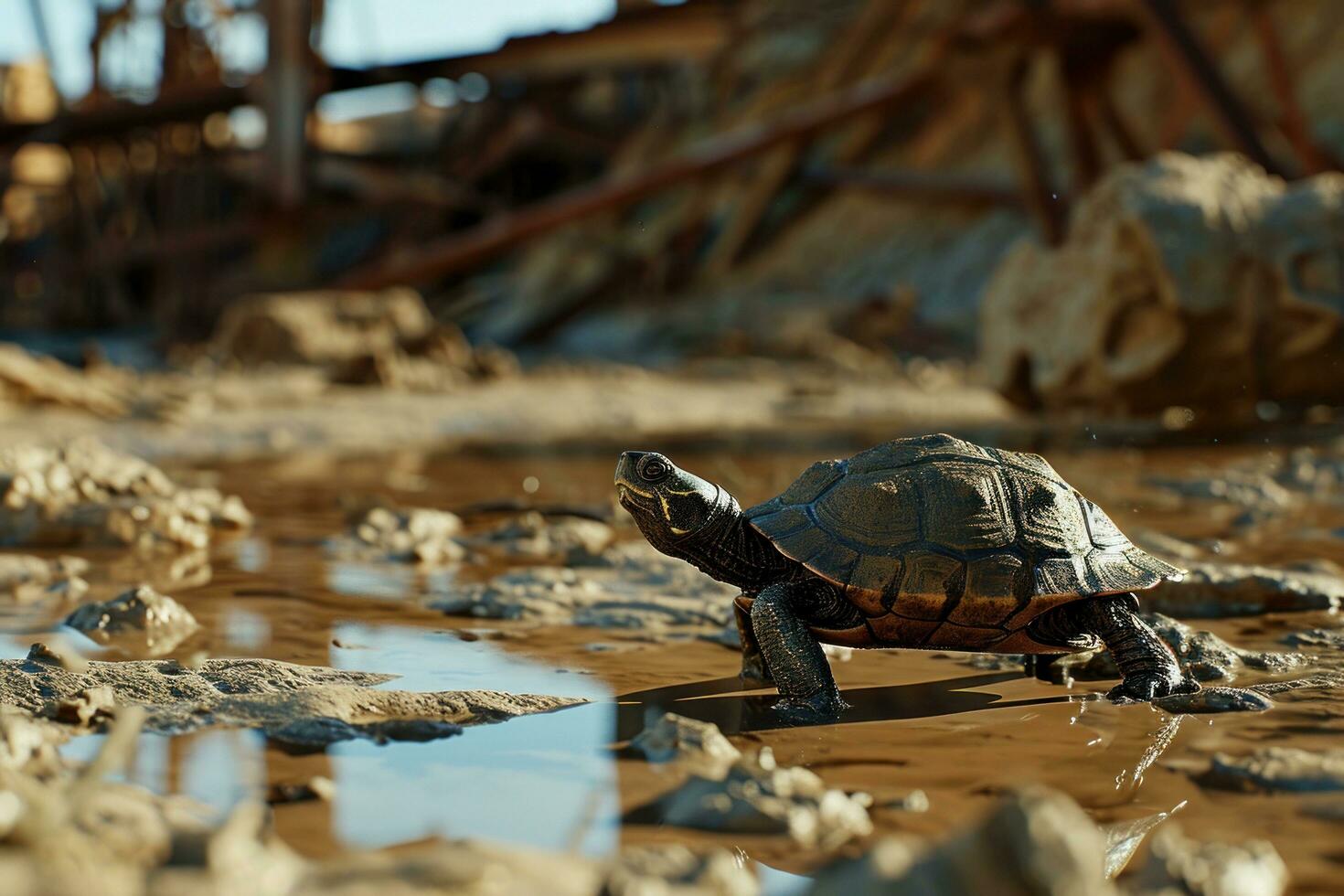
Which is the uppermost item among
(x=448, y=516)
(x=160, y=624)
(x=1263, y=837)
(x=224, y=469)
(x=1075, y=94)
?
(x=1075, y=94)

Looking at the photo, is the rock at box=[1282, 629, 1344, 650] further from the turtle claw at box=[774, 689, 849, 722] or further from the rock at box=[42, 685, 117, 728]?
the rock at box=[42, 685, 117, 728]

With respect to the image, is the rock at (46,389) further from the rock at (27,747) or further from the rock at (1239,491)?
the rock at (27,747)

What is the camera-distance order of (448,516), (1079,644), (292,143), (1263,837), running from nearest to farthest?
(1263,837) < (1079,644) < (448,516) < (292,143)

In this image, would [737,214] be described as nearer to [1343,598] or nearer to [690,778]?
[1343,598]

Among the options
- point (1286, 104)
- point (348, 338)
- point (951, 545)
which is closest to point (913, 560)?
point (951, 545)

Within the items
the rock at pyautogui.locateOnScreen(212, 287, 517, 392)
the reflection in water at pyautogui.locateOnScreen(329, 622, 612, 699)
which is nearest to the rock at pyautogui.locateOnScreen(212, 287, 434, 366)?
the rock at pyautogui.locateOnScreen(212, 287, 517, 392)

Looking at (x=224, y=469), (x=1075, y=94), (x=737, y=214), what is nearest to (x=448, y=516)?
(x=224, y=469)

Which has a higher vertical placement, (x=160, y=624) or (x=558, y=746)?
(x=160, y=624)
